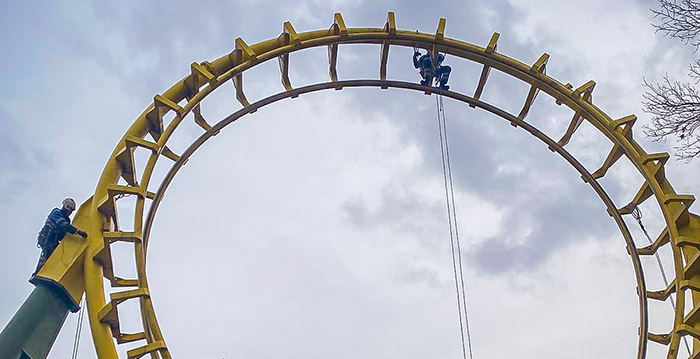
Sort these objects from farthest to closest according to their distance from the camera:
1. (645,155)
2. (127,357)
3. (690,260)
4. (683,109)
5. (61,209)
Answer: (645,155) → (690,260) → (61,209) → (127,357) → (683,109)

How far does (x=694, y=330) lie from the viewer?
48.4ft

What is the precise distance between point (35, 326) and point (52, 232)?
1.80 m

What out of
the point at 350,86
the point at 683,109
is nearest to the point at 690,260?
the point at 683,109

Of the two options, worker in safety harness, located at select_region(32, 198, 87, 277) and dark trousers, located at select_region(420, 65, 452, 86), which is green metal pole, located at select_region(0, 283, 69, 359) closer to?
worker in safety harness, located at select_region(32, 198, 87, 277)

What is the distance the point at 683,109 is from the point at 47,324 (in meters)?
11.3

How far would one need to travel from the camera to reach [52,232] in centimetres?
1420

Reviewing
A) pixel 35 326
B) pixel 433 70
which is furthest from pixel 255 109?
pixel 35 326

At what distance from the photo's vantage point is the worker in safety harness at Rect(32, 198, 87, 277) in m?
14.2

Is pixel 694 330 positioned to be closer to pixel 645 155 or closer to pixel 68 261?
pixel 645 155

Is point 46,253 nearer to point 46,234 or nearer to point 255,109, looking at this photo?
point 46,234

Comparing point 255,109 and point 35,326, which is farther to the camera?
point 255,109

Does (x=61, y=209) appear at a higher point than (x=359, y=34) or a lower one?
lower

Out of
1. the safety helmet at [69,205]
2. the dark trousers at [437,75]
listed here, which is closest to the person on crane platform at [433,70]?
the dark trousers at [437,75]

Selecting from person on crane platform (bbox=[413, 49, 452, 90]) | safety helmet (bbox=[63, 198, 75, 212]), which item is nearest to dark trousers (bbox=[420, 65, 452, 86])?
person on crane platform (bbox=[413, 49, 452, 90])
